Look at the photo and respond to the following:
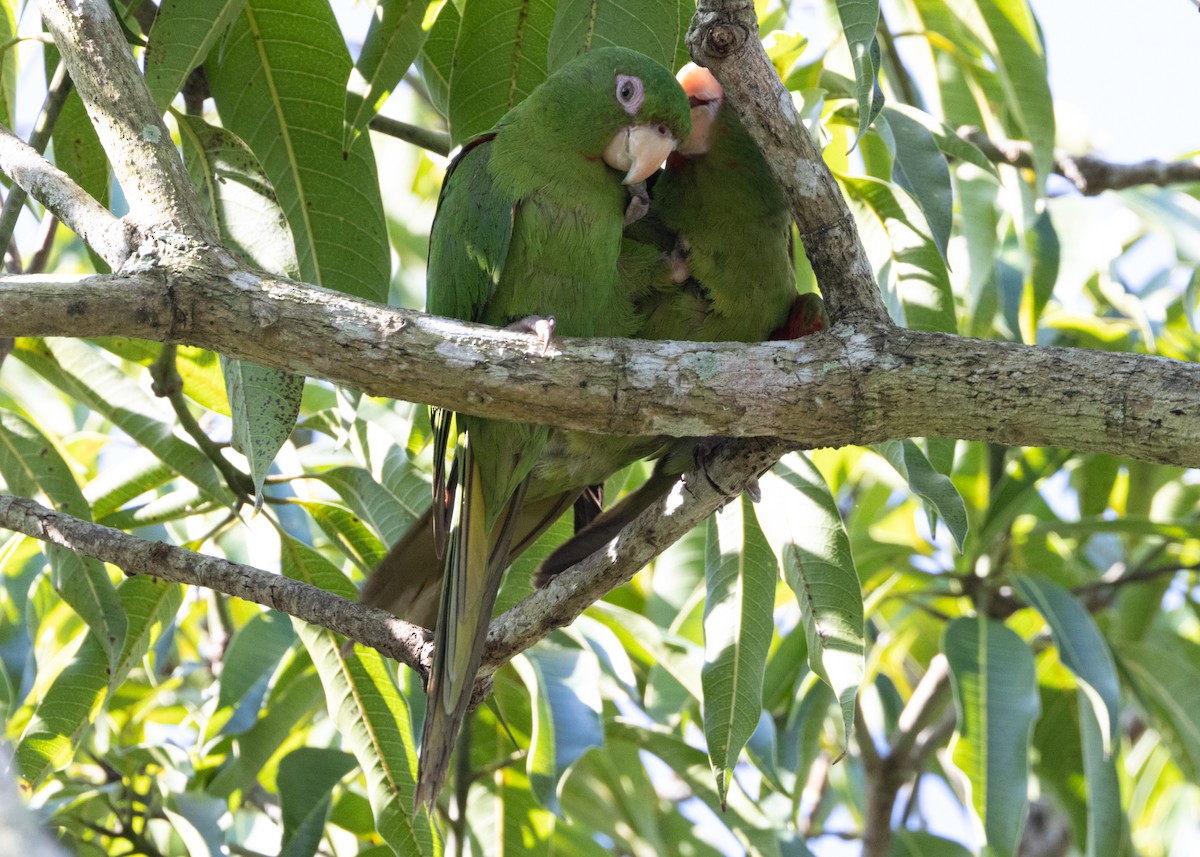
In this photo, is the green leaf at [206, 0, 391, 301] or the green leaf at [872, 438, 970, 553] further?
the green leaf at [206, 0, 391, 301]

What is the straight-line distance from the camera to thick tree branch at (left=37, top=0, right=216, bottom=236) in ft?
5.39

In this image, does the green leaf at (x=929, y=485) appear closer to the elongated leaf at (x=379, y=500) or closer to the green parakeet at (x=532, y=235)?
the green parakeet at (x=532, y=235)

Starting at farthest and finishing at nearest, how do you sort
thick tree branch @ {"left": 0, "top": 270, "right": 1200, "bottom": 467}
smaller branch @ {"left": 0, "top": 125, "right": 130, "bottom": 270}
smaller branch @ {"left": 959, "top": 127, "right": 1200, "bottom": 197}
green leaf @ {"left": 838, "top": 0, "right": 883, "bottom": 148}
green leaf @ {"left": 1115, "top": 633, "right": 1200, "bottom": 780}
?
smaller branch @ {"left": 959, "top": 127, "right": 1200, "bottom": 197}, green leaf @ {"left": 1115, "top": 633, "right": 1200, "bottom": 780}, green leaf @ {"left": 838, "top": 0, "right": 883, "bottom": 148}, smaller branch @ {"left": 0, "top": 125, "right": 130, "bottom": 270}, thick tree branch @ {"left": 0, "top": 270, "right": 1200, "bottom": 467}

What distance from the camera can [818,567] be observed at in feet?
7.36

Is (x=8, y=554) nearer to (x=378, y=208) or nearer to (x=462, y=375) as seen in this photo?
(x=378, y=208)

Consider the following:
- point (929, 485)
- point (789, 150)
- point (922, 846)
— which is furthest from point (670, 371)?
→ point (922, 846)

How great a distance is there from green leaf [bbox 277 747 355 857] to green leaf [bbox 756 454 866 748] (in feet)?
3.47

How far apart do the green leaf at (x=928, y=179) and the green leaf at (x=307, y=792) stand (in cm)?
165

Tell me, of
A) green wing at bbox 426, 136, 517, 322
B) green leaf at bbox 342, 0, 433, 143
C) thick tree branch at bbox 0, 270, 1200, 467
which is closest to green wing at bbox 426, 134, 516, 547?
green wing at bbox 426, 136, 517, 322

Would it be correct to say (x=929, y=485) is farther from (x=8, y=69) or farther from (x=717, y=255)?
(x=8, y=69)

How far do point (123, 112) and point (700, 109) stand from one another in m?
1.14

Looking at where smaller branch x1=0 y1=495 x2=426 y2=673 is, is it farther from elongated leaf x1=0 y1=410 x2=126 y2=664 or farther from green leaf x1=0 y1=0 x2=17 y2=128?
green leaf x1=0 y1=0 x2=17 y2=128

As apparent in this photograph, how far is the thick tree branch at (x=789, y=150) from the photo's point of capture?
175 cm

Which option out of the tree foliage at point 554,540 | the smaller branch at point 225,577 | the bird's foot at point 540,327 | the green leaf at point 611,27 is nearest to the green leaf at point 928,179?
the tree foliage at point 554,540
